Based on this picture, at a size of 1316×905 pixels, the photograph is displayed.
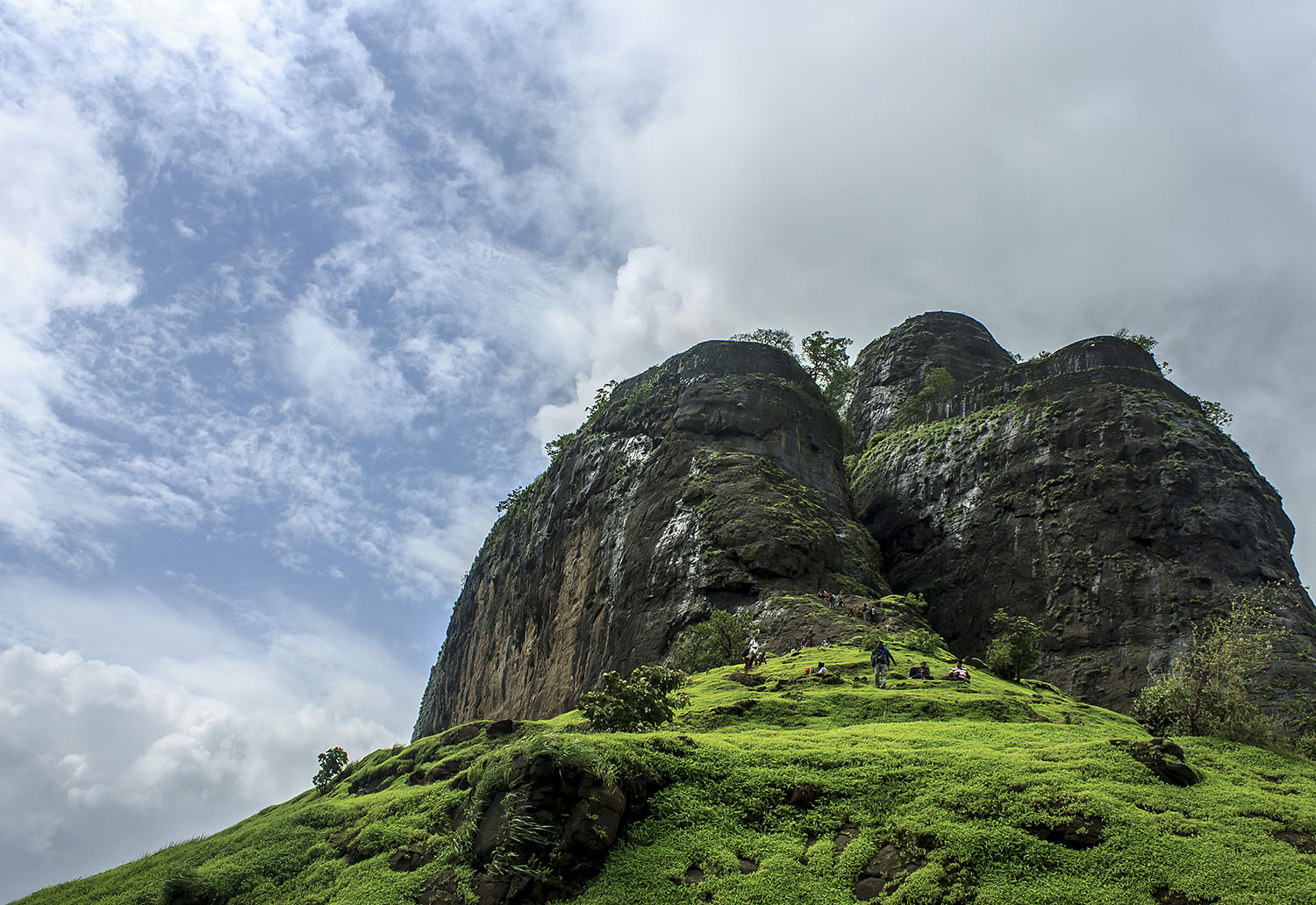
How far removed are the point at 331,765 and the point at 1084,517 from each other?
42.4m

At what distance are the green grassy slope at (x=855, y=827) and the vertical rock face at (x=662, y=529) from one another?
75.0 ft

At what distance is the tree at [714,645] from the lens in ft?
117

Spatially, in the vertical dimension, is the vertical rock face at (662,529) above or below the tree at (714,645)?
above

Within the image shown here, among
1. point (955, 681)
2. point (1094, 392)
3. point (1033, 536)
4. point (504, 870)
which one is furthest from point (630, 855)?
point (1094, 392)

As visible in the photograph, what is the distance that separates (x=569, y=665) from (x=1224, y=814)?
42291mm

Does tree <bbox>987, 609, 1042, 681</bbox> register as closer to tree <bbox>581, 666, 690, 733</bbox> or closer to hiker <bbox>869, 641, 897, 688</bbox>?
hiker <bbox>869, 641, 897, 688</bbox>

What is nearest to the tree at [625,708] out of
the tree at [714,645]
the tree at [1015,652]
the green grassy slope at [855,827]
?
the green grassy slope at [855,827]

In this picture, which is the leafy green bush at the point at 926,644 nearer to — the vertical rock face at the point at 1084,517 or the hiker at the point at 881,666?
the hiker at the point at 881,666

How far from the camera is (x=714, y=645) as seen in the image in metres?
36.6

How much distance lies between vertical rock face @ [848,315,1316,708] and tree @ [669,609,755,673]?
60.3 feet

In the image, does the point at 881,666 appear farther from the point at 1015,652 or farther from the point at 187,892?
the point at 187,892

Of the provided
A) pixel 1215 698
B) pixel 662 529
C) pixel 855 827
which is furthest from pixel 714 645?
pixel 855 827

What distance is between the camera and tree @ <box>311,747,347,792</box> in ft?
97.5

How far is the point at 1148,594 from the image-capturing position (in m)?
44.0
